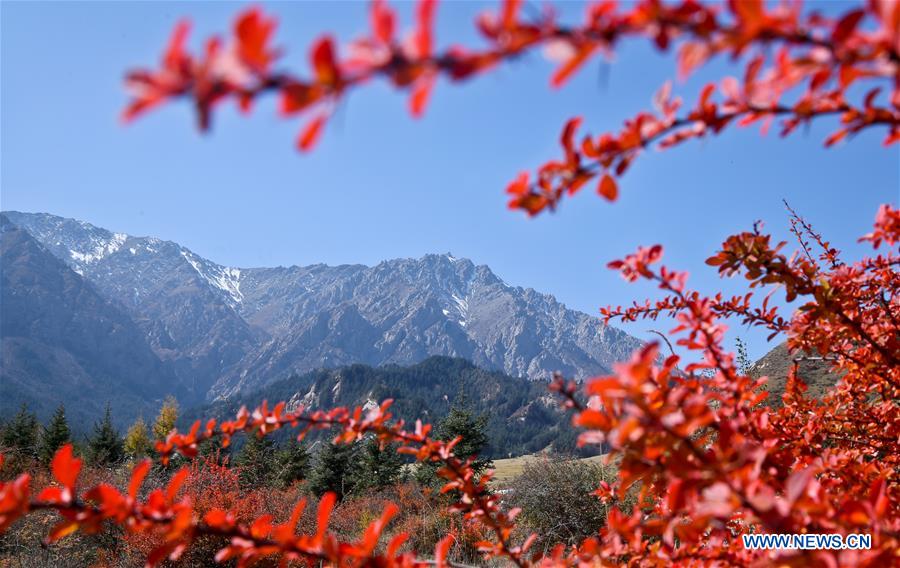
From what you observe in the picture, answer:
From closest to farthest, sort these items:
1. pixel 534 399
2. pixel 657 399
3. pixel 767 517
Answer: pixel 767 517, pixel 657 399, pixel 534 399

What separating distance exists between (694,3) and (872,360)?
2399mm

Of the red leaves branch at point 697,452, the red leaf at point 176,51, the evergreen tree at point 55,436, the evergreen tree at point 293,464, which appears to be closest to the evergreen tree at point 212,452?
the evergreen tree at point 293,464

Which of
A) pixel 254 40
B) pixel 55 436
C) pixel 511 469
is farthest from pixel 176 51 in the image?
pixel 511 469

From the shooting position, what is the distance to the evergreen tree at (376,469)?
24.7m

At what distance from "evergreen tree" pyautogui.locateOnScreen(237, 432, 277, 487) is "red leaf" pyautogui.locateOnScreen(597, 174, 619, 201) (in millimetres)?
25254

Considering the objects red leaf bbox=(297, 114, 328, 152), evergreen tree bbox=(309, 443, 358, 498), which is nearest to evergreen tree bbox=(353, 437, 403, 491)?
evergreen tree bbox=(309, 443, 358, 498)

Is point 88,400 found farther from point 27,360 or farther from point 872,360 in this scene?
point 872,360

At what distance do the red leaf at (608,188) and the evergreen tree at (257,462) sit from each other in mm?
25254

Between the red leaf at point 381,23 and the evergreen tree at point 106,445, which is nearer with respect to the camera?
the red leaf at point 381,23

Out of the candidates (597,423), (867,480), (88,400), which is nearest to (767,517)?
(597,423)

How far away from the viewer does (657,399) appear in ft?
3.82

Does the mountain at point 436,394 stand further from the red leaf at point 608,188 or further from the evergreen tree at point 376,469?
the red leaf at point 608,188

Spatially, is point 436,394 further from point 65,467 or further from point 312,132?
point 312,132

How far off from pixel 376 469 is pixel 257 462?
6.41m
